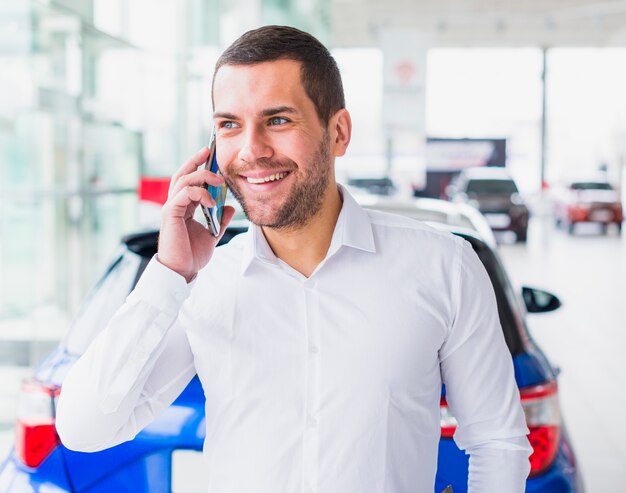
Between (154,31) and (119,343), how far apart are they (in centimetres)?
734

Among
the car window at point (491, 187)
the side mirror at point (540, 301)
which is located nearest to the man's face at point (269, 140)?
the side mirror at point (540, 301)

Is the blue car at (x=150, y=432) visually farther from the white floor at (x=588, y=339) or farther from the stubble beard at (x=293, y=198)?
the white floor at (x=588, y=339)

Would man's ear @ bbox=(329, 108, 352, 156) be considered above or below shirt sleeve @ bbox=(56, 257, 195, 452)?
above

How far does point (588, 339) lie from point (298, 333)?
7.09 m

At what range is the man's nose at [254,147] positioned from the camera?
1453mm

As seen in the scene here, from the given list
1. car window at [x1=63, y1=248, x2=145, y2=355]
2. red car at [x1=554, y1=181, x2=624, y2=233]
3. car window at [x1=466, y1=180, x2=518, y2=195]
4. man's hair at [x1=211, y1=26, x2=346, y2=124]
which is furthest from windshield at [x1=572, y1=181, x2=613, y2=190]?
man's hair at [x1=211, y1=26, x2=346, y2=124]

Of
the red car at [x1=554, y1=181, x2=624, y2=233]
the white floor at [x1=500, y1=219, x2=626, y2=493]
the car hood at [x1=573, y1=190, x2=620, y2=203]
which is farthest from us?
the car hood at [x1=573, y1=190, x2=620, y2=203]

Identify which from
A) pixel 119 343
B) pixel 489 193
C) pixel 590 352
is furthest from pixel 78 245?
pixel 489 193

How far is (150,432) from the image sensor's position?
1.94 m

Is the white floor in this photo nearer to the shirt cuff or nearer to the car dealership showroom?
the car dealership showroom

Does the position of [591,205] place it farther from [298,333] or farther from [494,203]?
[298,333]

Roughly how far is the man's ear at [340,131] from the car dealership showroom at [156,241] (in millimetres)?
62

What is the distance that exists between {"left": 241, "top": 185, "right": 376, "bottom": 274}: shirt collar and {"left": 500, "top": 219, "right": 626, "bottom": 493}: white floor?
122 inches

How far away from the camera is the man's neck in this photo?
1.58 m
